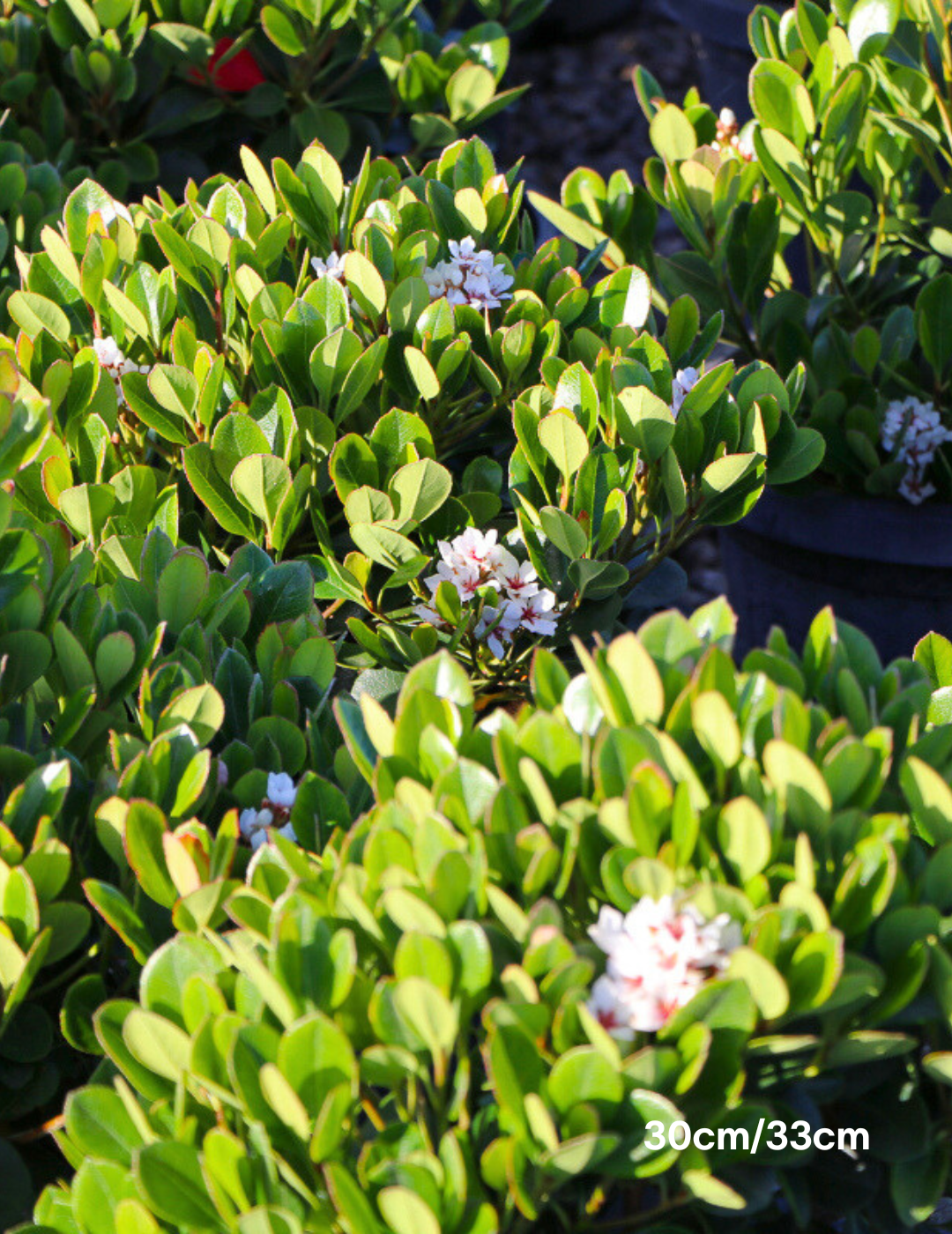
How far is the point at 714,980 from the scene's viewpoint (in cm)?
76

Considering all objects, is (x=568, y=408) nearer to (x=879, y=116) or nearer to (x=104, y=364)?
(x=104, y=364)

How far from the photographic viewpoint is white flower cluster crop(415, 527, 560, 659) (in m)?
1.29

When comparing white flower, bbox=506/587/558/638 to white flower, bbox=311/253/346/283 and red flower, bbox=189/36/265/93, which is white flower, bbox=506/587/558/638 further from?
red flower, bbox=189/36/265/93

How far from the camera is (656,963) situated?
79cm

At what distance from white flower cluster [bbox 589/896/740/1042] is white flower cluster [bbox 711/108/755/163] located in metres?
1.51

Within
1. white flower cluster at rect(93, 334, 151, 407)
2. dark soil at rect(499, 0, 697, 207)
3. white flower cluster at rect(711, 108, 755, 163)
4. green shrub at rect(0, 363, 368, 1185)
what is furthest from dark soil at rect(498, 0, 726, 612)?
green shrub at rect(0, 363, 368, 1185)

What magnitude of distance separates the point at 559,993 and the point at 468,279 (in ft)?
A: 2.96

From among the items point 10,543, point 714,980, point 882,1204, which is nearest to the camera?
point 714,980

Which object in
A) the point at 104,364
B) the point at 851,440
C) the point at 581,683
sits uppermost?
the point at 104,364

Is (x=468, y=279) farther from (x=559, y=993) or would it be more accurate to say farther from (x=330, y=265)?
→ (x=559, y=993)

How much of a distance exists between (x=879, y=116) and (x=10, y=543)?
1.47 meters

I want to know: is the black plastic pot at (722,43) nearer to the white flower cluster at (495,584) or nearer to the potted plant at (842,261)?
the potted plant at (842,261)

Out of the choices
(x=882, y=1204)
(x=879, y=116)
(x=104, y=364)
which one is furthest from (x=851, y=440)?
(x=882, y=1204)

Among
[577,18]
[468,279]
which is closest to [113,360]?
[468,279]
